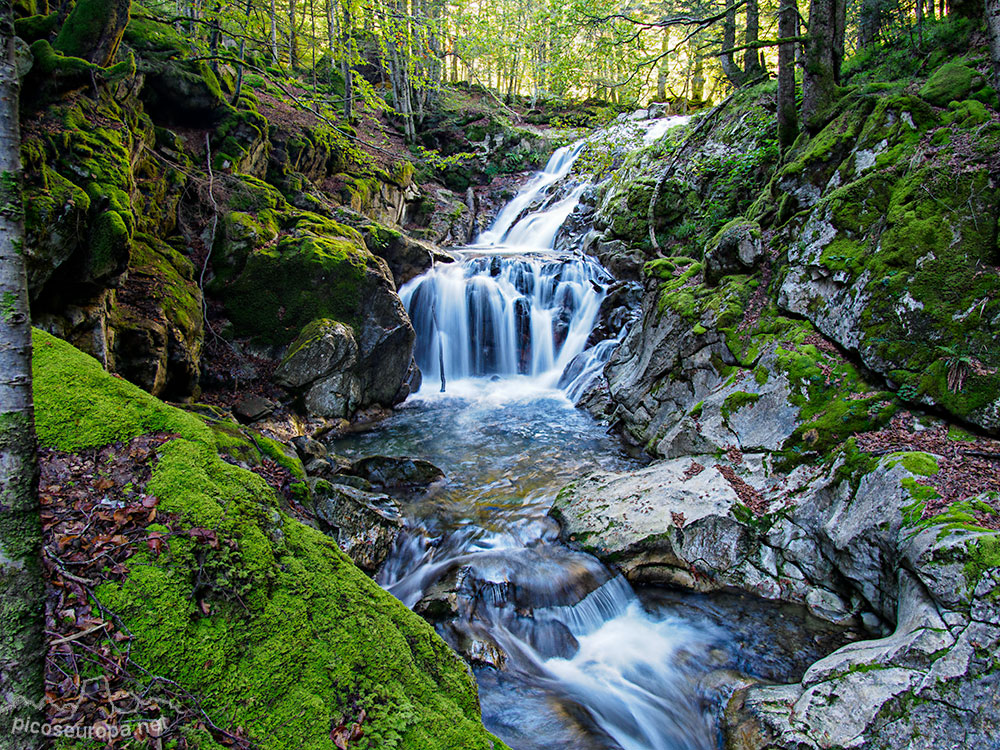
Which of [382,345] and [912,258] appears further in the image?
[382,345]

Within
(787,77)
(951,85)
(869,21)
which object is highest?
(869,21)

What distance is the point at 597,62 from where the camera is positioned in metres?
7.88

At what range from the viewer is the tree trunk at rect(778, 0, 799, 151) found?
8510 mm

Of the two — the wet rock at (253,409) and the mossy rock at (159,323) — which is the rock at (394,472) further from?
the mossy rock at (159,323)

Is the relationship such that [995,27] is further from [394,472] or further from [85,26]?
[85,26]

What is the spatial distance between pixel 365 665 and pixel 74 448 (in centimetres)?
213

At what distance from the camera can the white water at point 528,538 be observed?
4125mm

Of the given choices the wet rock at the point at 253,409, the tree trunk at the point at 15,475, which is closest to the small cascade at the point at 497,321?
the wet rock at the point at 253,409

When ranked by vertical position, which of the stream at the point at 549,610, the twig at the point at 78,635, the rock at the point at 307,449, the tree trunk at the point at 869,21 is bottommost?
the stream at the point at 549,610

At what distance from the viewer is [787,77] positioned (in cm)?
890

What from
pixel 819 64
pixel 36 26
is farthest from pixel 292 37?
pixel 819 64

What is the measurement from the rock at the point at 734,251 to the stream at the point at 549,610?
387 cm

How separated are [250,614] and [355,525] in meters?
3.25

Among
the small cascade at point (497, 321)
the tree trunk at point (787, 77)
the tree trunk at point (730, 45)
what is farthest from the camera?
the small cascade at point (497, 321)
